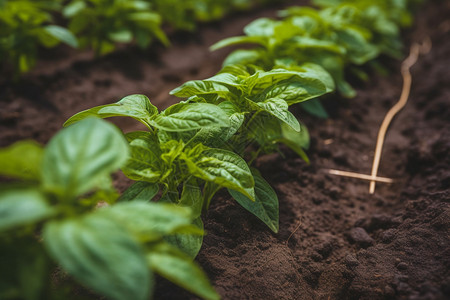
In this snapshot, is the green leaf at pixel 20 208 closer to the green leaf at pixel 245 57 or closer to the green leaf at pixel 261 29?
the green leaf at pixel 245 57

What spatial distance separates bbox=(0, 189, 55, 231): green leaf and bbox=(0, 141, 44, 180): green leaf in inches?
3.7

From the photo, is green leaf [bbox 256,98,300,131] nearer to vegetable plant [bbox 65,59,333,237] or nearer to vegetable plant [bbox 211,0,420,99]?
vegetable plant [bbox 65,59,333,237]

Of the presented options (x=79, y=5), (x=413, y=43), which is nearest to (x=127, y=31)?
(x=79, y=5)

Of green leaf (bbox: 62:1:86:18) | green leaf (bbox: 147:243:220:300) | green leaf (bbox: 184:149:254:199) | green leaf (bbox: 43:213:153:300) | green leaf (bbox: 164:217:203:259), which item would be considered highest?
green leaf (bbox: 43:213:153:300)

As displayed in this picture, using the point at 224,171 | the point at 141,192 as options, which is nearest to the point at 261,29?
the point at 224,171

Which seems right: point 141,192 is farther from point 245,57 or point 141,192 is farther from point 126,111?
point 245,57

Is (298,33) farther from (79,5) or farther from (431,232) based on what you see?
(79,5)

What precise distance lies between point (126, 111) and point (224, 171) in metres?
0.47

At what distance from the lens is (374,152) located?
103 inches

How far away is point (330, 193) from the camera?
216 cm

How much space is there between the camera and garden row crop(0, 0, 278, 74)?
9.53 feet

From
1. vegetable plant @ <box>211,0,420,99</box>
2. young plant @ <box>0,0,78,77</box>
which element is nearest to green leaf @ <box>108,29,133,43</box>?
young plant @ <box>0,0,78,77</box>

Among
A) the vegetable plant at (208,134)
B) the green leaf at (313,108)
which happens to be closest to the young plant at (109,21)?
the green leaf at (313,108)

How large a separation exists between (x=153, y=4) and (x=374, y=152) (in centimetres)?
319
